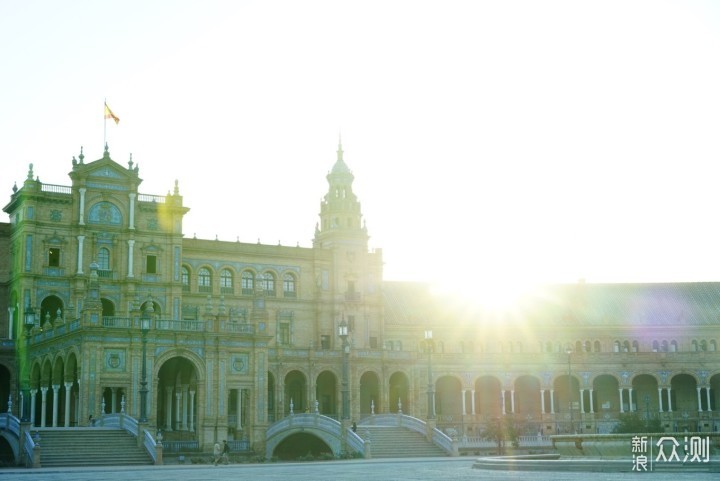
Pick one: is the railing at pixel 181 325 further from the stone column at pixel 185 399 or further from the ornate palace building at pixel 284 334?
the stone column at pixel 185 399

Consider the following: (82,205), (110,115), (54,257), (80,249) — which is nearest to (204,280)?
(80,249)

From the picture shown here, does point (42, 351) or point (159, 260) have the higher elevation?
point (159, 260)

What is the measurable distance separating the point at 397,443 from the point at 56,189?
32.0m

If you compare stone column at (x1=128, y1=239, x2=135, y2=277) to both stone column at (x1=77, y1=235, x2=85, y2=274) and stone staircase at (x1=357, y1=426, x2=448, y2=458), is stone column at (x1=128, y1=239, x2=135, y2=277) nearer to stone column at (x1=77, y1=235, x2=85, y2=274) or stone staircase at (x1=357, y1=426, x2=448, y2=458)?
stone column at (x1=77, y1=235, x2=85, y2=274)

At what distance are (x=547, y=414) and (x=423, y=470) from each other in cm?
5204

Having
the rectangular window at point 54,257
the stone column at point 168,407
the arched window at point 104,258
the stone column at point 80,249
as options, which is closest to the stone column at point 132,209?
the arched window at point 104,258

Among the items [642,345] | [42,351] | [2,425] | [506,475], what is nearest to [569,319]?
[642,345]

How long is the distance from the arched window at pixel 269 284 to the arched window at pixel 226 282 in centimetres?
328

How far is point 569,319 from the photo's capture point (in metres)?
106

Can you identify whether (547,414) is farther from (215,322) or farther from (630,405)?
(215,322)

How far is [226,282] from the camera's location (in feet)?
295

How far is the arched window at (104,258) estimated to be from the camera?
78.8 meters

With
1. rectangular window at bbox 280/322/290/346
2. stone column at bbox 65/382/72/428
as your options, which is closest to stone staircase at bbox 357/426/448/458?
stone column at bbox 65/382/72/428

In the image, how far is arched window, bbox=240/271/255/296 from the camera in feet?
298
